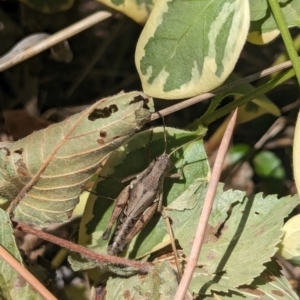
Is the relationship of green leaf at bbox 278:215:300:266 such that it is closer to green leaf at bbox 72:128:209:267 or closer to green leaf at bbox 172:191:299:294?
green leaf at bbox 172:191:299:294

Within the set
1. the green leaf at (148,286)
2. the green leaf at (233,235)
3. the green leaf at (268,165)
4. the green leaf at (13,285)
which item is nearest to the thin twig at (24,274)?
the green leaf at (13,285)

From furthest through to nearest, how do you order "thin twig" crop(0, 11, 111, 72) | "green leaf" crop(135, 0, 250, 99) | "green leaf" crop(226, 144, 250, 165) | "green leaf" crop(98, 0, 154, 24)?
"green leaf" crop(226, 144, 250, 165) < "thin twig" crop(0, 11, 111, 72) < "green leaf" crop(98, 0, 154, 24) < "green leaf" crop(135, 0, 250, 99)

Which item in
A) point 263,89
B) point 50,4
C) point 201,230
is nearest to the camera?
point 201,230

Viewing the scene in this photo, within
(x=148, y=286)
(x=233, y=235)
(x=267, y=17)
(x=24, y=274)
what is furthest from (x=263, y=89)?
(x=24, y=274)

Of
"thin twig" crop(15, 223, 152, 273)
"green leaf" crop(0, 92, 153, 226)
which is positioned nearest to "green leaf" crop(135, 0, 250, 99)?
"green leaf" crop(0, 92, 153, 226)

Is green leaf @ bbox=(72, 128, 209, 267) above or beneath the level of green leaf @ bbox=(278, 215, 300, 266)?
above

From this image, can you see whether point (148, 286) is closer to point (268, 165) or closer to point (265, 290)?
point (265, 290)
